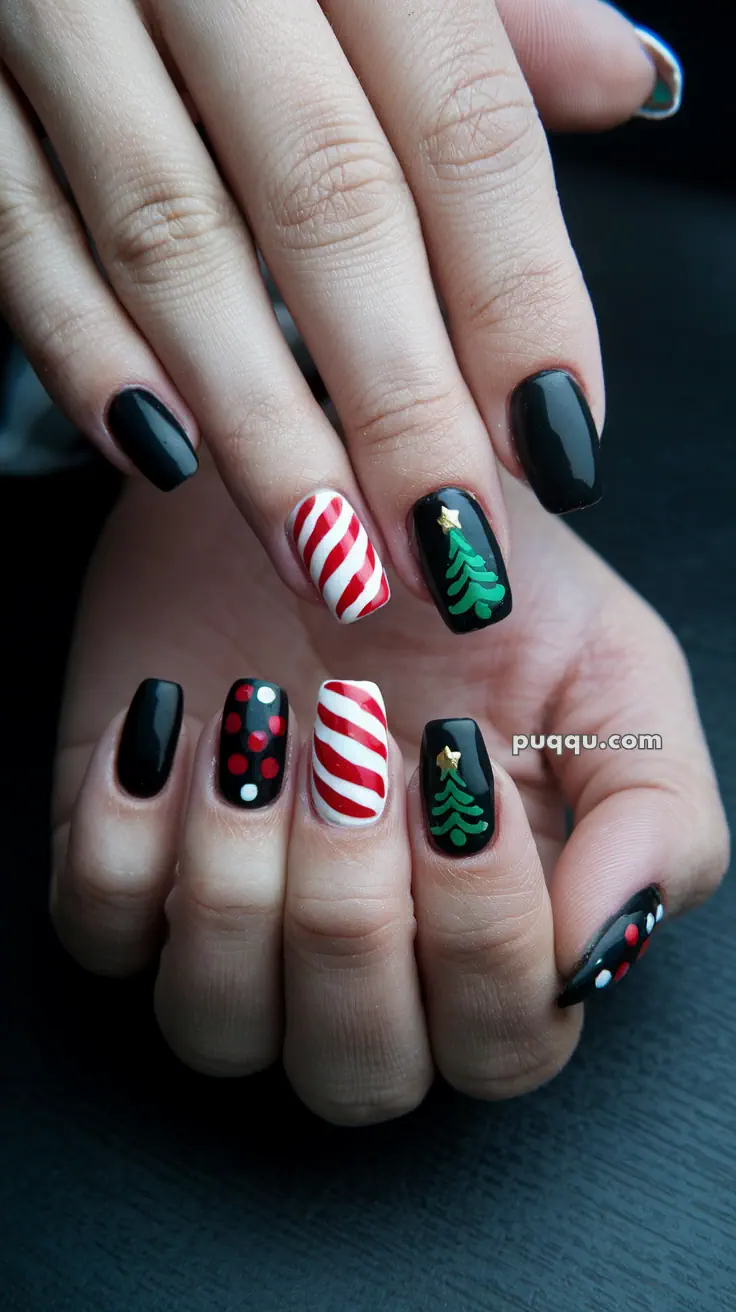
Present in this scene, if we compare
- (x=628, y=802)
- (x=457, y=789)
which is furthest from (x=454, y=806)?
(x=628, y=802)

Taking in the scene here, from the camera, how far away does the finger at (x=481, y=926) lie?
0.65 m

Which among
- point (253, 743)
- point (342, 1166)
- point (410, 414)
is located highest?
point (410, 414)

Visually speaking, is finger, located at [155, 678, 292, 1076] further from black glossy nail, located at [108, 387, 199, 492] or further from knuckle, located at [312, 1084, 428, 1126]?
black glossy nail, located at [108, 387, 199, 492]

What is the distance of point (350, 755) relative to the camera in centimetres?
67

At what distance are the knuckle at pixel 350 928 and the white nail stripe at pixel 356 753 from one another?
0.28 feet

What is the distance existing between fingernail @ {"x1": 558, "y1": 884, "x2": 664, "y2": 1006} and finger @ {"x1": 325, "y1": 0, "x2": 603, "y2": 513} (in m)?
0.30

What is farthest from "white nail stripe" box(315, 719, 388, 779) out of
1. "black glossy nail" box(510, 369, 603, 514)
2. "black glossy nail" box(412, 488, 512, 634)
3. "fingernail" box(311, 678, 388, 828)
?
"black glossy nail" box(510, 369, 603, 514)

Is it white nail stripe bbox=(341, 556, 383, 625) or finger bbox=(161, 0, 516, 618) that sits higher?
finger bbox=(161, 0, 516, 618)

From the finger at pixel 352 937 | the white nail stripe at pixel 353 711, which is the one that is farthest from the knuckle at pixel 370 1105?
the white nail stripe at pixel 353 711

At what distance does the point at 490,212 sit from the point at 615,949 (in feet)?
1.61

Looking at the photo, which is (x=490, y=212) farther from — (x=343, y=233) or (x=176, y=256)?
(x=176, y=256)

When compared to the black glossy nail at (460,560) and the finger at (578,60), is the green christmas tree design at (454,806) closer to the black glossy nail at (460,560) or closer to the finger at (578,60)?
the black glossy nail at (460,560)

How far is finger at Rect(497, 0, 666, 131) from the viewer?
80 cm

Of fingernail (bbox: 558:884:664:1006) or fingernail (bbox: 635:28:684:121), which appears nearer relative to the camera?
fingernail (bbox: 558:884:664:1006)
